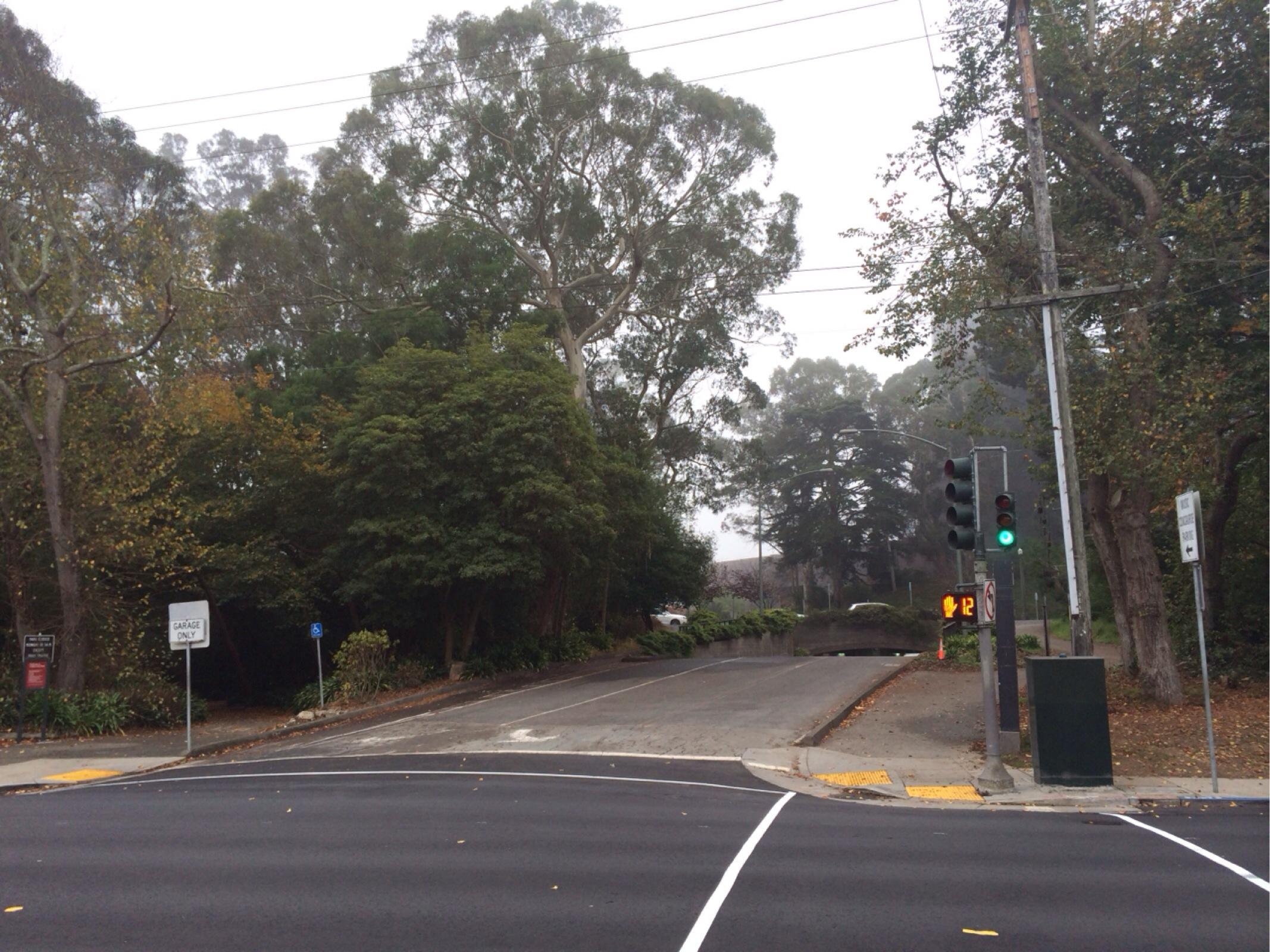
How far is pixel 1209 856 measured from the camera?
9.00 m

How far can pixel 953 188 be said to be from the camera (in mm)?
20531

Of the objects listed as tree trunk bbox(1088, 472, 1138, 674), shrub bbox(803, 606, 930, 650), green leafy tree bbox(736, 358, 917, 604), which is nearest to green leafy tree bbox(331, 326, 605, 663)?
tree trunk bbox(1088, 472, 1138, 674)

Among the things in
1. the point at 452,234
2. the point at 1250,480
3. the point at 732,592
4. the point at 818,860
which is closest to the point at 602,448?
the point at 452,234

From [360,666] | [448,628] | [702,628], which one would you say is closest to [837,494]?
Result: [702,628]

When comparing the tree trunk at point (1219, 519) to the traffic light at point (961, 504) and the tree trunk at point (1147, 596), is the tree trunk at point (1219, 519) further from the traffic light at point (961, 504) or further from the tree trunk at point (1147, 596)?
the traffic light at point (961, 504)

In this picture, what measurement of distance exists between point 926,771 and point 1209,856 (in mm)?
5697

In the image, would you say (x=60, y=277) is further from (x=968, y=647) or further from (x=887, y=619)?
(x=887, y=619)

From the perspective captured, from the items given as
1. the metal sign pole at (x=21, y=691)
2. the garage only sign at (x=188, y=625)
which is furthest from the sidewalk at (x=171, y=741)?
the garage only sign at (x=188, y=625)

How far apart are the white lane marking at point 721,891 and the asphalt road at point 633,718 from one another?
6.52m

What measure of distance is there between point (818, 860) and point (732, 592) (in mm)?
63249

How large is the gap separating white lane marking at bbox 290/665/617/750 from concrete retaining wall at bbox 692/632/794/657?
52.4 feet

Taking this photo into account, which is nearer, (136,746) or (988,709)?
(988,709)

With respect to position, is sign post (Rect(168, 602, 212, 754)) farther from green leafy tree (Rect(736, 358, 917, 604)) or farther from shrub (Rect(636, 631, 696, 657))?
green leafy tree (Rect(736, 358, 917, 604))

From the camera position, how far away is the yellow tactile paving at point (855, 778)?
13.9 meters
